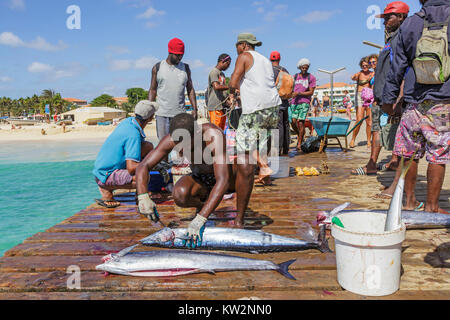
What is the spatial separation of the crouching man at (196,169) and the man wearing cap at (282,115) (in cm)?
387

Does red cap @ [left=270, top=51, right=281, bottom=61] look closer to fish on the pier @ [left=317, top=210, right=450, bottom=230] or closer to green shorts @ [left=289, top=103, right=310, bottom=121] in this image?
green shorts @ [left=289, top=103, right=310, bottom=121]

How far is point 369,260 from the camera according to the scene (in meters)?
2.08

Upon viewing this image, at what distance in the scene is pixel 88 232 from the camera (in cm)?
368

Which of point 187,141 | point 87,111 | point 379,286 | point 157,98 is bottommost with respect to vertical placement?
point 379,286

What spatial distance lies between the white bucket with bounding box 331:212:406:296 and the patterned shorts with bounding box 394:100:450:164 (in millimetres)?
1612

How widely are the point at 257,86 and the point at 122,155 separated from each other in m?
2.25

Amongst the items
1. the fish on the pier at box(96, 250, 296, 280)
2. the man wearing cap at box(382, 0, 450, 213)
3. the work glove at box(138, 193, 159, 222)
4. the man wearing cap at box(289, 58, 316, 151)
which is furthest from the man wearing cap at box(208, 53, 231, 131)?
the fish on the pier at box(96, 250, 296, 280)

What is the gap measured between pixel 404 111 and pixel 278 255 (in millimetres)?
2333

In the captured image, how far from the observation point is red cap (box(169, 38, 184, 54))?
557cm

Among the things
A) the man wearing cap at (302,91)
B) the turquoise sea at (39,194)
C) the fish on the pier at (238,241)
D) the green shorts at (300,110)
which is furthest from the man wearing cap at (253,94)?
the turquoise sea at (39,194)

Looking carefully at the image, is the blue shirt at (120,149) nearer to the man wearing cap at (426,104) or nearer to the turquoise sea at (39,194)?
the man wearing cap at (426,104)
